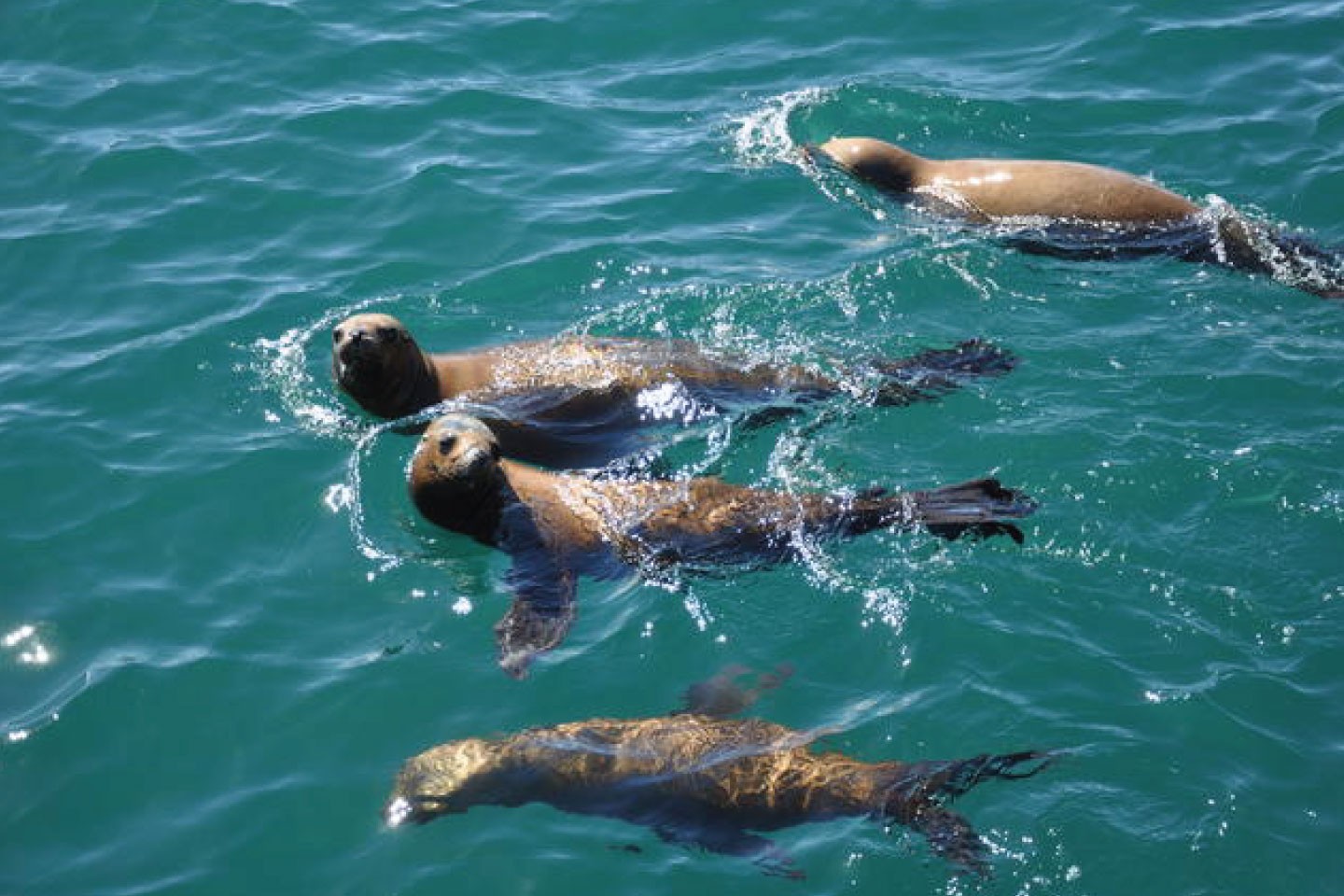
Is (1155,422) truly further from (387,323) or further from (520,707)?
(387,323)

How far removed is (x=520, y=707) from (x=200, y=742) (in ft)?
5.58

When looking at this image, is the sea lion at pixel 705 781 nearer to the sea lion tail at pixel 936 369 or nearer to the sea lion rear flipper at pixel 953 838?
the sea lion rear flipper at pixel 953 838

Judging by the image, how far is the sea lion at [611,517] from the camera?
333 inches

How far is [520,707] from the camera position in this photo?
7859 mm

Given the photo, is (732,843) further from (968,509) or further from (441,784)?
(968,509)

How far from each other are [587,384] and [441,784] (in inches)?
141

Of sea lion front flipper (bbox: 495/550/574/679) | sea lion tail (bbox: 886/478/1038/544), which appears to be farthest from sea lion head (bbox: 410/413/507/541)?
sea lion tail (bbox: 886/478/1038/544)

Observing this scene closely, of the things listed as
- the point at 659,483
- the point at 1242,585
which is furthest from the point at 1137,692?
the point at 659,483

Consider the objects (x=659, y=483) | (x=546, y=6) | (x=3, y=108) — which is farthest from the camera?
(x=546, y=6)

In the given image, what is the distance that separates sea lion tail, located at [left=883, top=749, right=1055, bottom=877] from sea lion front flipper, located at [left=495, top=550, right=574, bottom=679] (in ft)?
6.96

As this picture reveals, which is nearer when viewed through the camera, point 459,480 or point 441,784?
point 441,784

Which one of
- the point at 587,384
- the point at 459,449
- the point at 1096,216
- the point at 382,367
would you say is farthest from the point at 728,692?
the point at 1096,216

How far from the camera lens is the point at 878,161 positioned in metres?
12.8

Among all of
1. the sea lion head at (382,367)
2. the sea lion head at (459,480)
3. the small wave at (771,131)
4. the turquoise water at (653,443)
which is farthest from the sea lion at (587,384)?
the small wave at (771,131)
